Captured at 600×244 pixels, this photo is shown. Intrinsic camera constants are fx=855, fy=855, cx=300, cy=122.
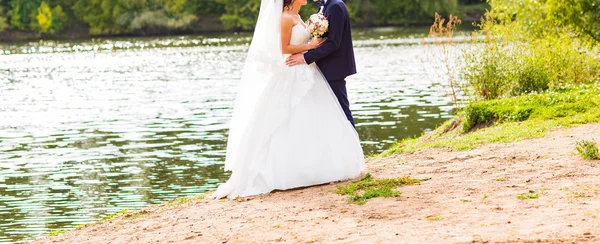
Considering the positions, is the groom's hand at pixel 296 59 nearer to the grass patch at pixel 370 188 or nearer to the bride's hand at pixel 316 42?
Answer: the bride's hand at pixel 316 42

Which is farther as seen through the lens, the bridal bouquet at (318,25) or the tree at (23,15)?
the tree at (23,15)

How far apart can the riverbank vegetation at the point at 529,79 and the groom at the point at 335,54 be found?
290 cm

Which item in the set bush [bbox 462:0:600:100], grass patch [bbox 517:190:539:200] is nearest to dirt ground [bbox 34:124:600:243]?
grass patch [bbox 517:190:539:200]

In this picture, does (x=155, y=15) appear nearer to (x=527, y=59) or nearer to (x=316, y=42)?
(x=527, y=59)

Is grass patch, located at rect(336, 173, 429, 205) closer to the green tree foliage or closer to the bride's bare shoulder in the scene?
the bride's bare shoulder

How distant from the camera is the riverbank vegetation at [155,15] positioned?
87562 millimetres

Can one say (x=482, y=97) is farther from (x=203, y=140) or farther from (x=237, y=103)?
(x=237, y=103)

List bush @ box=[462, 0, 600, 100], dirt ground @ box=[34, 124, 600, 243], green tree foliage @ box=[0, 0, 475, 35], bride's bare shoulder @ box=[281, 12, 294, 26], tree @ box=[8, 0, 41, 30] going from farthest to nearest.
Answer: tree @ box=[8, 0, 41, 30], green tree foliage @ box=[0, 0, 475, 35], bush @ box=[462, 0, 600, 100], bride's bare shoulder @ box=[281, 12, 294, 26], dirt ground @ box=[34, 124, 600, 243]

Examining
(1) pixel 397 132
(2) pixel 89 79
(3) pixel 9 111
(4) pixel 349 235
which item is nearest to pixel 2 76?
(2) pixel 89 79

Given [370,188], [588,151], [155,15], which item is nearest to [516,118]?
[588,151]

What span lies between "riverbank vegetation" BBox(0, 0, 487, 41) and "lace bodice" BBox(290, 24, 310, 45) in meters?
74.8

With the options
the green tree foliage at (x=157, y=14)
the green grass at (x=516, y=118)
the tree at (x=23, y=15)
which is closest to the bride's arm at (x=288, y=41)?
the green grass at (x=516, y=118)

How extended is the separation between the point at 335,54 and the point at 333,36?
0.29m

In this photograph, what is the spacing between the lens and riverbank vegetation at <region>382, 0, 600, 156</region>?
42.5ft
